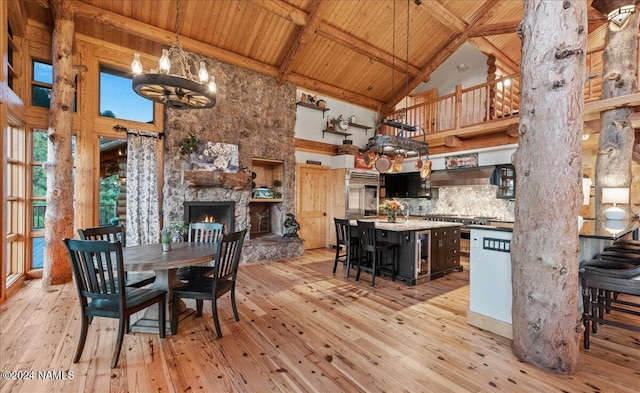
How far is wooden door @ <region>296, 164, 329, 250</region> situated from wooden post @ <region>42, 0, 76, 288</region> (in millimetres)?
4184

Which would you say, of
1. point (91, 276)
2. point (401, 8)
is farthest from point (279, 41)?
point (91, 276)

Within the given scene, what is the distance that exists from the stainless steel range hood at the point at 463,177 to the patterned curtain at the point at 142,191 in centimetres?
635

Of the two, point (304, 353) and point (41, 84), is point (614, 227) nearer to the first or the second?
point (304, 353)

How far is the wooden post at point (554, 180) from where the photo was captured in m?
1.97

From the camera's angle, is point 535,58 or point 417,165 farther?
point 417,165

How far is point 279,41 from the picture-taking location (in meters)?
5.64

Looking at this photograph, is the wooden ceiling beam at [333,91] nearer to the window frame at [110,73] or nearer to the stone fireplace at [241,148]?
the stone fireplace at [241,148]

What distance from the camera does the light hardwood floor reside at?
6.23 ft

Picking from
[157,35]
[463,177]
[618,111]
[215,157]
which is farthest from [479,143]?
[157,35]

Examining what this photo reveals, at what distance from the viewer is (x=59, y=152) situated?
12.8 ft

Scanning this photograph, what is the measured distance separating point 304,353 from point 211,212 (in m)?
3.86

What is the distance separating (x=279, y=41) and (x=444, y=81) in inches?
203

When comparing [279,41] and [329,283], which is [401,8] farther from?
[329,283]

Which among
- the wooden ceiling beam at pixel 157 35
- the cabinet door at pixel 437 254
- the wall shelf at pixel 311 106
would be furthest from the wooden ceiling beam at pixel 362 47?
the cabinet door at pixel 437 254
